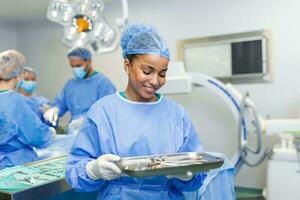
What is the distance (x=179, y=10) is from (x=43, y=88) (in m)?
2.42

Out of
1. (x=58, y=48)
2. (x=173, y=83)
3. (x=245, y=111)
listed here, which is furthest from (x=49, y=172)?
(x=58, y=48)

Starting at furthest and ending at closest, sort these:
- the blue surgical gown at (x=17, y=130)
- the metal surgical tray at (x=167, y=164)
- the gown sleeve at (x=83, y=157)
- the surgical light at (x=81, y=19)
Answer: the surgical light at (x=81, y=19)
the blue surgical gown at (x=17, y=130)
the gown sleeve at (x=83, y=157)
the metal surgical tray at (x=167, y=164)

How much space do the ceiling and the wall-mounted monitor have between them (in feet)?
5.80

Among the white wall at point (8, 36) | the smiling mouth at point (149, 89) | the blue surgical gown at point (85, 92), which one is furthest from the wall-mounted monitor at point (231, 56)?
the white wall at point (8, 36)

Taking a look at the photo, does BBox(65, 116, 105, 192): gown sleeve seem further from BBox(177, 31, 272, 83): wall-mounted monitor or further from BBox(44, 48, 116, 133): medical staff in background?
BBox(177, 31, 272, 83): wall-mounted monitor

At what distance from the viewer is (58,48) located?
4.61 meters

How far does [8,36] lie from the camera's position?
16.3 feet

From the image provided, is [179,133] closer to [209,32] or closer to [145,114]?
[145,114]

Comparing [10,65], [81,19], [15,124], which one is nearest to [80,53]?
[81,19]

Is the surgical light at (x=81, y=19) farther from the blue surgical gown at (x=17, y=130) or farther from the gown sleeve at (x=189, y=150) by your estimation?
the gown sleeve at (x=189, y=150)

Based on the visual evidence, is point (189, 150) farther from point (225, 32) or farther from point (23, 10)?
point (23, 10)

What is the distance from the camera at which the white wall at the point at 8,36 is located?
193 inches

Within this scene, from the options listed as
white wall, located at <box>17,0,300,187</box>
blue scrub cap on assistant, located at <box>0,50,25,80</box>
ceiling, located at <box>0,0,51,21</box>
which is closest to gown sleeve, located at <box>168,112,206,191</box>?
blue scrub cap on assistant, located at <box>0,50,25,80</box>

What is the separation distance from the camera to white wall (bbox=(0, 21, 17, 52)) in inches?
193
